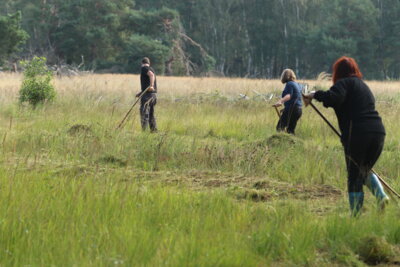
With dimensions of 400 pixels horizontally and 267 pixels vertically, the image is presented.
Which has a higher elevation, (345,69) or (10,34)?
(345,69)

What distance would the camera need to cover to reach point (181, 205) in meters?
5.43

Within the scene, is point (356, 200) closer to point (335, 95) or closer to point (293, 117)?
point (335, 95)

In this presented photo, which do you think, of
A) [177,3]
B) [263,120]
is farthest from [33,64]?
[177,3]

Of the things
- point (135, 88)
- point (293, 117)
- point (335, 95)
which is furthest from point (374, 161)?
point (135, 88)

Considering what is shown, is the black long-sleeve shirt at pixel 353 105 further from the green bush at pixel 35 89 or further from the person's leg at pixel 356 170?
the green bush at pixel 35 89

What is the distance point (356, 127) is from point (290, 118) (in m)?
5.36

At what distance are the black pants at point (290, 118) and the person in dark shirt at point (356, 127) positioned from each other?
495 cm

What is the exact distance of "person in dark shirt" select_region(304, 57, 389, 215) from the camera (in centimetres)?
565

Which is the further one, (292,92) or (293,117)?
(293,117)

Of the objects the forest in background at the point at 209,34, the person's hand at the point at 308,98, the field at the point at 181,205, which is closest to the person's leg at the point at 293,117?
the field at the point at 181,205

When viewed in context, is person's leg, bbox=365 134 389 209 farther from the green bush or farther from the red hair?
the green bush

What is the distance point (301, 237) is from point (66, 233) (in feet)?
5.50

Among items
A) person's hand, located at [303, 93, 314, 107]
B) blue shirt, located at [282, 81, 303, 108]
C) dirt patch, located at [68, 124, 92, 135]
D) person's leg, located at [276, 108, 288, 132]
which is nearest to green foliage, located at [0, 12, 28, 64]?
dirt patch, located at [68, 124, 92, 135]

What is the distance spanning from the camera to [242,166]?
8.28 m
